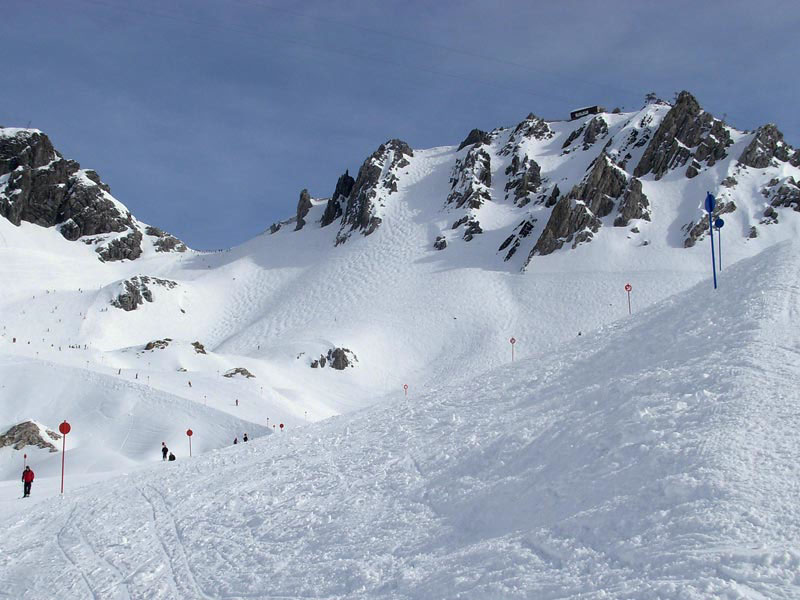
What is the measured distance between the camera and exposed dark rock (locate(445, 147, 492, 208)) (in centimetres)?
8825

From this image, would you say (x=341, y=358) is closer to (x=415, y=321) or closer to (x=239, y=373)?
(x=415, y=321)

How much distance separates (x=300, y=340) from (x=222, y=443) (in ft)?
90.5

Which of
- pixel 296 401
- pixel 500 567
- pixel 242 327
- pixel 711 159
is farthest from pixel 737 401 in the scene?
pixel 711 159

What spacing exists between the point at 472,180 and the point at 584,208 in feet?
70.2

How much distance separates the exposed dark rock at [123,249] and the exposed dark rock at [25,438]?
2314 inches

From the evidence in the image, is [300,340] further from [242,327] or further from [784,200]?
[784,200]

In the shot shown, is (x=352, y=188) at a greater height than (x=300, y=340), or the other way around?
(x=352, y=188)

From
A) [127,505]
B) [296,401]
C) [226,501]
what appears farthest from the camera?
[296,401]

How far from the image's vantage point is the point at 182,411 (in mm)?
36938

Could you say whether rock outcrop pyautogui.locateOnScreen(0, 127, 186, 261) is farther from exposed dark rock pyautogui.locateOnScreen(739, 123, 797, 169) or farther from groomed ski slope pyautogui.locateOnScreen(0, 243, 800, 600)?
groomed ski slope pyautogui.locateOnScreen(0, 243, 800, 600)

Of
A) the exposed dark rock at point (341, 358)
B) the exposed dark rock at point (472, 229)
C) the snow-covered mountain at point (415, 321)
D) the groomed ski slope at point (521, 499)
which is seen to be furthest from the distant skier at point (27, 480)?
the exposed dark rock at point (472, 229)

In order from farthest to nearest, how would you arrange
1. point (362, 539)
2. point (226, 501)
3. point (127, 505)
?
point (127, 505)
point (226, 501)
point (362, 539)

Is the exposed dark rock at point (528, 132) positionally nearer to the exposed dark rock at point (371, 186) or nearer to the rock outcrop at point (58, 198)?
the exposed dark rock at point (371, 186)

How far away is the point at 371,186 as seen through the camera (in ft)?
320
